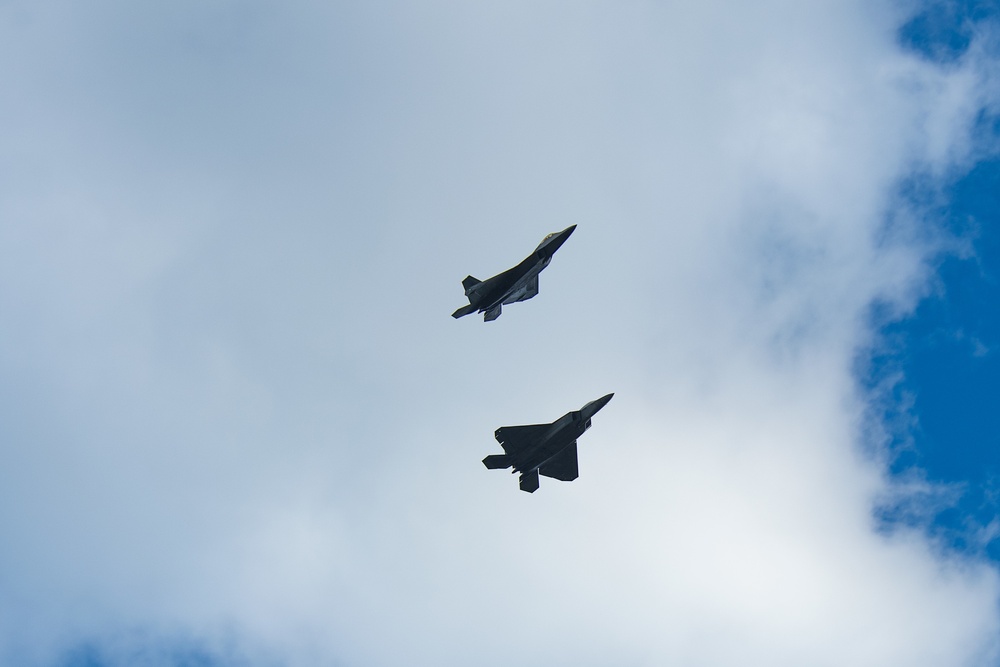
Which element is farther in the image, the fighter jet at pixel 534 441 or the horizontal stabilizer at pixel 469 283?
the horizontal stabilizer at pixel 469 283

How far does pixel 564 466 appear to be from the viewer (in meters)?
75.7

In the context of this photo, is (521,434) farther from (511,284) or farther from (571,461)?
(511,284)

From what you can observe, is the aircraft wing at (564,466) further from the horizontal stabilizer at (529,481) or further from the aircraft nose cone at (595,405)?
the aircraft nose cone at (595,405)

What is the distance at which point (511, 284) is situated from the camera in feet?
257

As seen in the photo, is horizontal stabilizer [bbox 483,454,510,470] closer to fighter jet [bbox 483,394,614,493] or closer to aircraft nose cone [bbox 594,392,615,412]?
fighter jet [bbox 483,394,614,493]

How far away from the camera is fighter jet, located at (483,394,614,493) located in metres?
71.0

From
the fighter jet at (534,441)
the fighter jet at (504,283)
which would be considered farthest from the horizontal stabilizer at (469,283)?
the fighter jet at (534,441)

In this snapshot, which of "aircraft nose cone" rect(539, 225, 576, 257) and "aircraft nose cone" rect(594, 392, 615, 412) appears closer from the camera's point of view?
"aircraft nose cone" rect(594, 392, 615, 412)

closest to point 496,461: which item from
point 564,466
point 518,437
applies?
point 518,437

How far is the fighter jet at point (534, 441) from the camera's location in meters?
71.0

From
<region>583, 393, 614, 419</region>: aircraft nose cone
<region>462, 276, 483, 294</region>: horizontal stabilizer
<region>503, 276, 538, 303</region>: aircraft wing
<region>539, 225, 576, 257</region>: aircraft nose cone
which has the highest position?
<region>539, 225, 576, 257</region>: aircraft nose cone

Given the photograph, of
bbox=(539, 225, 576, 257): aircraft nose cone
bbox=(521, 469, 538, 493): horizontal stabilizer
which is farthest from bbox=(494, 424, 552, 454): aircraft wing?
bbox=(539, 225, 576, 257): aircraft nose cone

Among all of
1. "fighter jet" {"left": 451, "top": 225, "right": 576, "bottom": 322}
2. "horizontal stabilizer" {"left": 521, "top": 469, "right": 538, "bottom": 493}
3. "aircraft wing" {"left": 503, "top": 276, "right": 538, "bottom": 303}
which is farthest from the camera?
"aircraft wing" {"left": 503, "top": 276, "right": 538, "bottom": 303}

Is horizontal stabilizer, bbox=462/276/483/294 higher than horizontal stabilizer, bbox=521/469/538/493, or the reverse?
horizontal stabilizer, bbox=462/276/483/294
